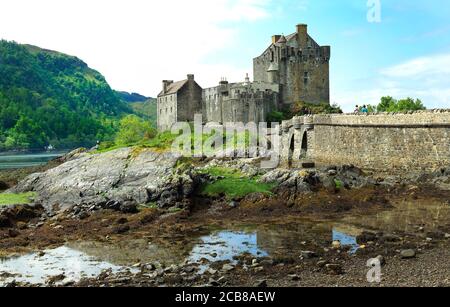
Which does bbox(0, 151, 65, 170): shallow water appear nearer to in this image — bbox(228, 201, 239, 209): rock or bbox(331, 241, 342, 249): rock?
bbox(228, 201, 239, 209): rock

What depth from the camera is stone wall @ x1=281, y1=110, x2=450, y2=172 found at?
104ft

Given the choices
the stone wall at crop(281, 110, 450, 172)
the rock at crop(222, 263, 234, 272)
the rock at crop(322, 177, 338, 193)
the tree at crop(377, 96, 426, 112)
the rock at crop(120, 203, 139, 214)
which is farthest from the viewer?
the tree at crop(377, 96, 426, 112)

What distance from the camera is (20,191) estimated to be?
139ft

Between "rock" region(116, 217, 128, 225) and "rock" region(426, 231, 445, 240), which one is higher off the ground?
"rock" region(426, 231, 445, 240)

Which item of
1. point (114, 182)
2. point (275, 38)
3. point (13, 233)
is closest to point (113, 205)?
point (114, 182)

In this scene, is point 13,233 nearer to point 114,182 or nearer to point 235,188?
point 114,182

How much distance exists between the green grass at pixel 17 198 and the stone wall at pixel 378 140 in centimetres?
2070

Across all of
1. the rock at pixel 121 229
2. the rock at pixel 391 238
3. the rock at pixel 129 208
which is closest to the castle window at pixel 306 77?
the rock at pixel 129 208

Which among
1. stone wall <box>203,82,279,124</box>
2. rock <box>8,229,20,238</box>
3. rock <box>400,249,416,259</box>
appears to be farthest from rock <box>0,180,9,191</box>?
rock <box>400,249,416,259</box>

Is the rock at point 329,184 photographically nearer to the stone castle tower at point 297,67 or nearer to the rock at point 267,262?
the rock at point 267,262

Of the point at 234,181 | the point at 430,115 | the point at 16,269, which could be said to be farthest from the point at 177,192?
the point at 430,115

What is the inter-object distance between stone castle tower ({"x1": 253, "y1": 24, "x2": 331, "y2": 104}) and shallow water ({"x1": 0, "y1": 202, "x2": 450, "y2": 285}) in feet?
106

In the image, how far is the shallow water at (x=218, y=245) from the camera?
20266mm

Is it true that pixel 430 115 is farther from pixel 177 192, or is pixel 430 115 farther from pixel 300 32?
pixel 300 32
